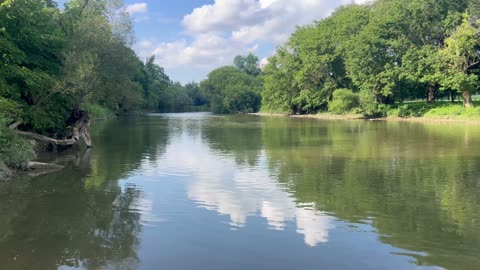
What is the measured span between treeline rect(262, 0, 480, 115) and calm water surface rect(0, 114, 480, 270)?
36389mm

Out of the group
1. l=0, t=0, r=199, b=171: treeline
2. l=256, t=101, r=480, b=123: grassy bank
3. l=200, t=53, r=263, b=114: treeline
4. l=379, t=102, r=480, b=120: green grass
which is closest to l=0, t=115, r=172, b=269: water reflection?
l=0, t=0, r=199, b=171: treeline

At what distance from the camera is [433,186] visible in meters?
15.6

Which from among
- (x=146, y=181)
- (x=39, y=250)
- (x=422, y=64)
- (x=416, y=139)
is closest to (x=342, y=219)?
(x=39, y=250)

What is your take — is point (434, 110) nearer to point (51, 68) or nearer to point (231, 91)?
point (51, 68)

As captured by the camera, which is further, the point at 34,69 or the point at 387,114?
the point at 387,114

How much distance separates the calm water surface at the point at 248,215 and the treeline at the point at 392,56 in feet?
119

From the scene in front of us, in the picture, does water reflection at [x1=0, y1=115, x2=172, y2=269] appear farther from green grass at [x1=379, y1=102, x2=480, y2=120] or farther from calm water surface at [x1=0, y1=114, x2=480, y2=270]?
green grass at [x1=379, y1=102, x2=480, y2=120]

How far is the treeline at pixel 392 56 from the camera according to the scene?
54125 millimetres

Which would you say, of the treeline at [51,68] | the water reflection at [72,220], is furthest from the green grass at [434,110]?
the water reflection at [72,220]

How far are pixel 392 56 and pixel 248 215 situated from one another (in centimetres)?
5639

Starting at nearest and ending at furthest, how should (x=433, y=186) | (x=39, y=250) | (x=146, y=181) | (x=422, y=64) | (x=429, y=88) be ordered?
(x=39, y=250) → (x=433, y=186) → (x=146, y=181) → (x=422, y=64) → (x=429, y=88)

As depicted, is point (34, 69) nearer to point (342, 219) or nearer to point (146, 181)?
point (146, 181)

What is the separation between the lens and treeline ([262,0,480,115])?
54.1 m

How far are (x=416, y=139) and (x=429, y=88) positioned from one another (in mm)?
34831
